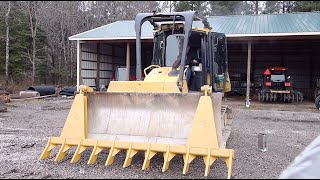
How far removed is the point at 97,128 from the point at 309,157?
2796 mm

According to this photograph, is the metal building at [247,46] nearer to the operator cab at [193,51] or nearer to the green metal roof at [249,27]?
the green metal roof at [249,27]

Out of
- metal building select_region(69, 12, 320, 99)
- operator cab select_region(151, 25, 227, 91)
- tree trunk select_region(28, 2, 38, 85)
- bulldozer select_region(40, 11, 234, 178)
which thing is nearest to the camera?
bulldozer select_region(40, 11, 234, 178)

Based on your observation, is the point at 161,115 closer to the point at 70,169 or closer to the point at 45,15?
the point at 70,169

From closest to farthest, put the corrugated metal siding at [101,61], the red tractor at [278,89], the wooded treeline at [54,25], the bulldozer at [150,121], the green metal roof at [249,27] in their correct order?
the bulldozer at [150,121]
the green metal roof at [249,27]
the red tractor at [278,89]
the corrugated metal siding at [101,61]
the wooded treeline at [54,25]

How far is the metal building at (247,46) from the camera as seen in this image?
1470 centimetres

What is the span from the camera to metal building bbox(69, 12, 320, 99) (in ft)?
48.2

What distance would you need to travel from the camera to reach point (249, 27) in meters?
15.8

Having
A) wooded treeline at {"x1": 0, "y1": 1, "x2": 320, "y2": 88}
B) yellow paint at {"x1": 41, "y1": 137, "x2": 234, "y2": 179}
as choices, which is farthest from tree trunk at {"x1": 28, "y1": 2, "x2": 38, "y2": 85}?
yellow paint at {"x1": 41, "y1": 137, "x2": 234, "y2": 179}

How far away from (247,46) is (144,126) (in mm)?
17350

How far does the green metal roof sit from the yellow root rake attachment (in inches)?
420

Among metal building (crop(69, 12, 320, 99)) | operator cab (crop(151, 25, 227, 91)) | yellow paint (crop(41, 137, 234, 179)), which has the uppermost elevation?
metal building (crop(69, 12, 320, 99))

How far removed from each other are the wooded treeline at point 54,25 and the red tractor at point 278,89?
14.1 m

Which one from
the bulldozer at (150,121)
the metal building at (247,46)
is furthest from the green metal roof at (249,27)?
the bulldozer at (150,121)

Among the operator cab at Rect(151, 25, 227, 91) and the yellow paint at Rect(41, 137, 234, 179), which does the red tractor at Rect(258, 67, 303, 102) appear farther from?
the yellow paint at Rect(41, 137, 234, 179)
